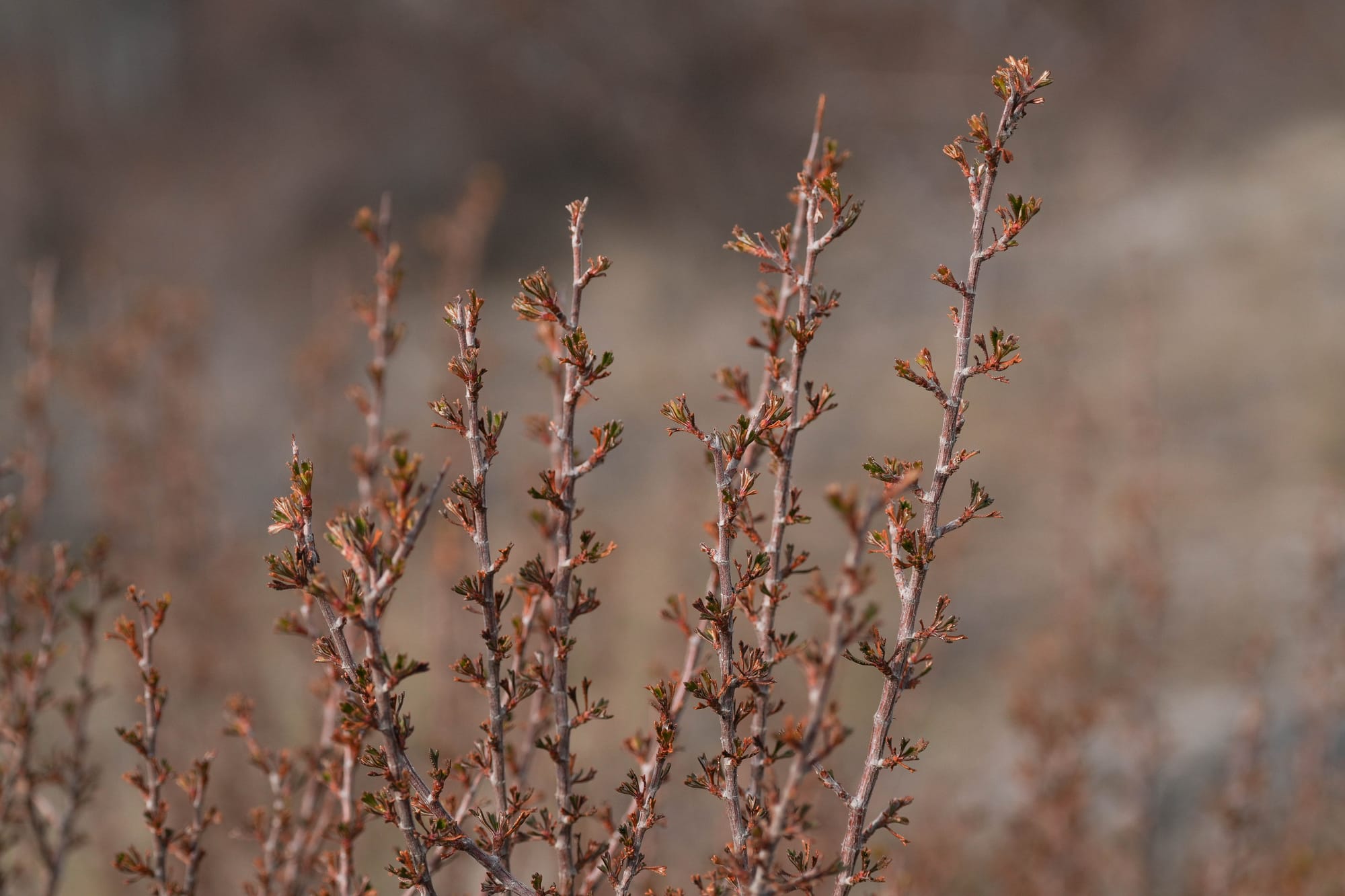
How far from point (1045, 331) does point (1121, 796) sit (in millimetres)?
2687

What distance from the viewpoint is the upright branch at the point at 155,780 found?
123cm

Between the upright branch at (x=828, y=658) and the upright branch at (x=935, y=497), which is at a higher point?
the upright branch at (x=935, y=497)

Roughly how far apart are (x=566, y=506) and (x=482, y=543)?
0.12 m

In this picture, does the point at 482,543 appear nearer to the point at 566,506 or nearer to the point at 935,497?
the point at 566,506

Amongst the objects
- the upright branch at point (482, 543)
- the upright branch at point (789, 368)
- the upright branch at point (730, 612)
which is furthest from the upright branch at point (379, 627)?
the upright branch at point (789, 368)

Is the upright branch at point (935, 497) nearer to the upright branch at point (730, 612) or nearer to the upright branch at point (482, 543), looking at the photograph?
Result: the upright branch at point (730, 612)

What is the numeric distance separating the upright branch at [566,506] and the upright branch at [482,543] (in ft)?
0.18

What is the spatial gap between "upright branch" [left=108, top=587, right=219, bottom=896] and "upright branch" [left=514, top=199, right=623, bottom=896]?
1.96ft

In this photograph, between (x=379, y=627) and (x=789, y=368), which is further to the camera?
(x=789, y=368)

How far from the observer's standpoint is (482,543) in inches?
40.9

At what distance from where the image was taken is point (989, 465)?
9.45 m

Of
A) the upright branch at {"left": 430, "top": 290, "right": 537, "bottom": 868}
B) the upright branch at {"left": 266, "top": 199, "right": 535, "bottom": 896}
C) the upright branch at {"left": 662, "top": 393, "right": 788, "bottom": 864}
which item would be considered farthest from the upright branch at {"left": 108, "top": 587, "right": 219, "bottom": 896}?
the upright branch at {"left": 662, "top": 393, "right": 788, "bottom": 864}

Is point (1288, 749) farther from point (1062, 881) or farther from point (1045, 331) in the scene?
point (1045, 331)

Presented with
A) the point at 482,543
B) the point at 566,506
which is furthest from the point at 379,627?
the point at 566,506
